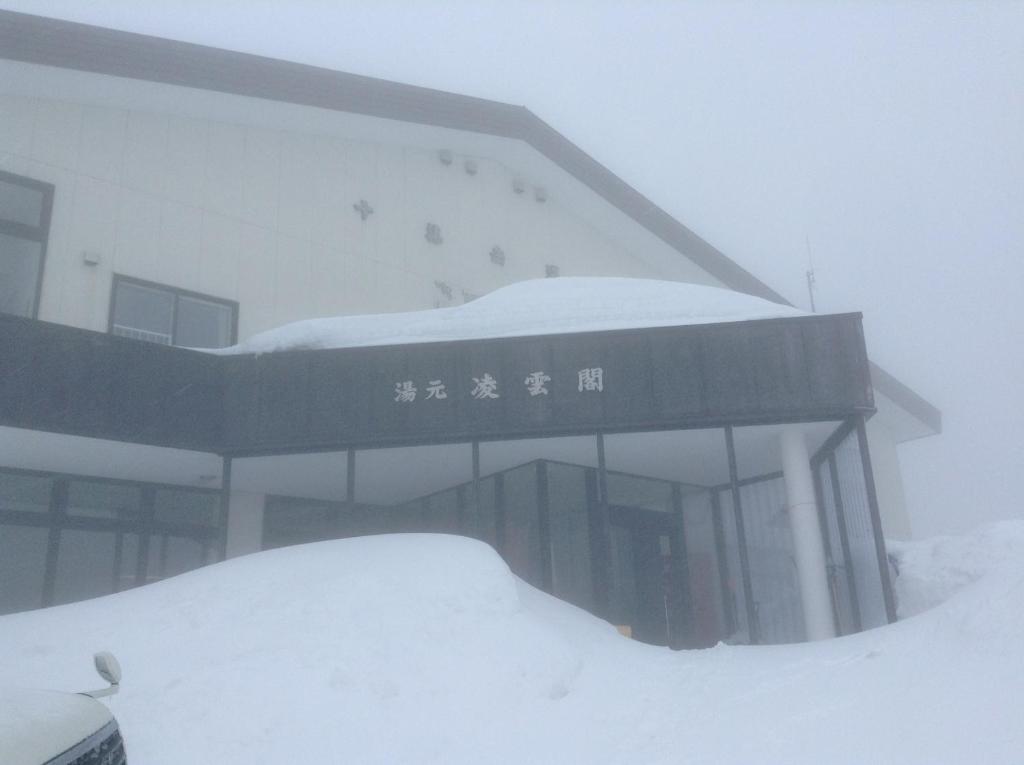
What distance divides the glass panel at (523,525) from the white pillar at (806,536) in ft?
12.2

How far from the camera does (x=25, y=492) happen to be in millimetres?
13898

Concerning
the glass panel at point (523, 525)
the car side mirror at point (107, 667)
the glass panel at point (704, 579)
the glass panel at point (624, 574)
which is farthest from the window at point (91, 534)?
the car side mirror at point (107, 667)

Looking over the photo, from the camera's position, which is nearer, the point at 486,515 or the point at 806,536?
the point at 806,536

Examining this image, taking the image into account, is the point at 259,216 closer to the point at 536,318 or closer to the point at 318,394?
the point at 318,394

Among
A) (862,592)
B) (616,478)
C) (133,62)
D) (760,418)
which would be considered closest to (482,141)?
(133,62)

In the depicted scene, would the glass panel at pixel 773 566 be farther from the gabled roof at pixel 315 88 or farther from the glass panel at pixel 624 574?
the gabled roof at pixel 315 88

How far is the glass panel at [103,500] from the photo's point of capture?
47.3 feet

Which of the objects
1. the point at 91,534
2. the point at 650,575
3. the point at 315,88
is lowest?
the point at 650,575

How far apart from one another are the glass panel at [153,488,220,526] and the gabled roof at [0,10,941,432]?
22.7ft

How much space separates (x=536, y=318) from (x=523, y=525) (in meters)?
3.22

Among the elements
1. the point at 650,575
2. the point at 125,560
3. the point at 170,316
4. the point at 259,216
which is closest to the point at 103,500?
the point at 125,560

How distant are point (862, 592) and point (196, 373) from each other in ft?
33.3

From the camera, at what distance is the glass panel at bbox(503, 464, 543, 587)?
46.1 feet

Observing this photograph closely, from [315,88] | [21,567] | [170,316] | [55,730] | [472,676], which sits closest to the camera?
[55,730]
